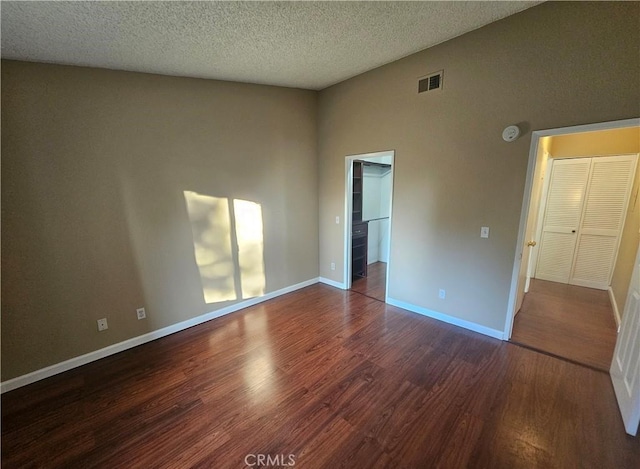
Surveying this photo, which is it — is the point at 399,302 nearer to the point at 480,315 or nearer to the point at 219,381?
the point at 480,315

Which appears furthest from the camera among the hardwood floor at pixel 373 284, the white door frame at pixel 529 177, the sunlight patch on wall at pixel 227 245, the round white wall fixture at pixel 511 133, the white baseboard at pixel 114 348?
the hardwood floor at pixel 373 284

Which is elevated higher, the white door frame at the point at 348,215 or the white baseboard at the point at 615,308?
the white door frame at the point at 348,215

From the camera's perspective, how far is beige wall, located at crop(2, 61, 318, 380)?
204cm

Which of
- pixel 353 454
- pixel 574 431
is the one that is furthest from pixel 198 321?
pixel 574 431

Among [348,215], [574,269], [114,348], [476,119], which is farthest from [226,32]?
[574,269]

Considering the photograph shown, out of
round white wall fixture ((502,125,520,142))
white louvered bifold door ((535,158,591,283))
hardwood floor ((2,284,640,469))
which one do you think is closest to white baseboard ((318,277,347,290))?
hardwood floor ((2,284,640,469))

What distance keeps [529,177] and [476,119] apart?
758mm

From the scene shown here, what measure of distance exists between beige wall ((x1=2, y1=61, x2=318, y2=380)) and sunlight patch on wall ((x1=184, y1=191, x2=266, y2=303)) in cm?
3

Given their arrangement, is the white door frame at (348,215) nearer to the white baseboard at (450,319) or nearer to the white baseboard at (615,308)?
the white baseboard at (450,319)

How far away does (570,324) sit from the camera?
3.02m

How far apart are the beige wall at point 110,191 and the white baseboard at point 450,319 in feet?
7.22

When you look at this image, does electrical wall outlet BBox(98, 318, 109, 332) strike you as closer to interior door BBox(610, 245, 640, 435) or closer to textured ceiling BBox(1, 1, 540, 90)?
textured ceiling BBox(1, 1, 540, 90)

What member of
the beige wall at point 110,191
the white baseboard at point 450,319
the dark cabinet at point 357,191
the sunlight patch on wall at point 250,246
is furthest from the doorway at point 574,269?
the beige wall at point 110,191

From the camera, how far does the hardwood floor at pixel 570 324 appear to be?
2.52 m
